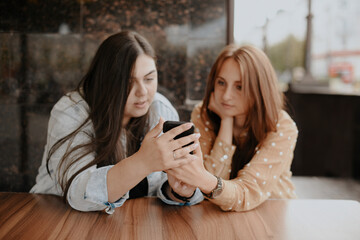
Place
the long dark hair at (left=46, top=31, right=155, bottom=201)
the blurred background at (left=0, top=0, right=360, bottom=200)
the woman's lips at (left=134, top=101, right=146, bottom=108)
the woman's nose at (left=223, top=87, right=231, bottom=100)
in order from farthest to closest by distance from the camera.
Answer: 1. the blurred background at (left=0, top=0, right=360, bottom=200)
2. the woman's nose at (left=223, top=87, right=231, bottom=100)
3. the woman's lips at (left=134, top=101, right=146, bottom=108)
4. the long dark hair at (left=46, top=31, right=155, bottom=201)

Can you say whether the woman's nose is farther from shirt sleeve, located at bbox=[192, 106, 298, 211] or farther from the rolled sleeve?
the rolled sleeve

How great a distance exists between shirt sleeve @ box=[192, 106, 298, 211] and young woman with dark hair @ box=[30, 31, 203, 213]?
5.7 inches

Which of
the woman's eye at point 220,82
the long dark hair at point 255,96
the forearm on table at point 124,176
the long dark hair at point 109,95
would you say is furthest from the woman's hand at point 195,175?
the woman's eye at point 220,82

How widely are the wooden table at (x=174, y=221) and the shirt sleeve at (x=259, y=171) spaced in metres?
0.04

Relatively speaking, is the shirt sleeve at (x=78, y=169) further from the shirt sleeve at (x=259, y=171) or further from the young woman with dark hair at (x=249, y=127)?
the young woman with dark hair at (x=249, y=127)

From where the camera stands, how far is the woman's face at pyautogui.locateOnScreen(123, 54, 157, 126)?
5.02ft

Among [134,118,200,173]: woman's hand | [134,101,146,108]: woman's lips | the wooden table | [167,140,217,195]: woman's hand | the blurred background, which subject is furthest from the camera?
the blurred background

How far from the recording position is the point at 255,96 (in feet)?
5.46

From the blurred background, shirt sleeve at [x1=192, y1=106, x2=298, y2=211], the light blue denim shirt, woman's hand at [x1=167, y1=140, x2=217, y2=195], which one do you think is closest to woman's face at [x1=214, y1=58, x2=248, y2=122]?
shirt sleeve at [x1=192, y1=106, x2=298, y2=211]

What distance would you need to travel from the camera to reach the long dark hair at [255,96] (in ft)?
5.43

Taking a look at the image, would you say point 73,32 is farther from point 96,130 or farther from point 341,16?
point 341,16

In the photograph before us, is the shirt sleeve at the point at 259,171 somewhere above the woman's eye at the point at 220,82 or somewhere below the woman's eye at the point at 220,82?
below

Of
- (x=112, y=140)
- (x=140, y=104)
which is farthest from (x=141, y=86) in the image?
(x=112, y=140)

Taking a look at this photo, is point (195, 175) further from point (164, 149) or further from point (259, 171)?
point (259, 171)
